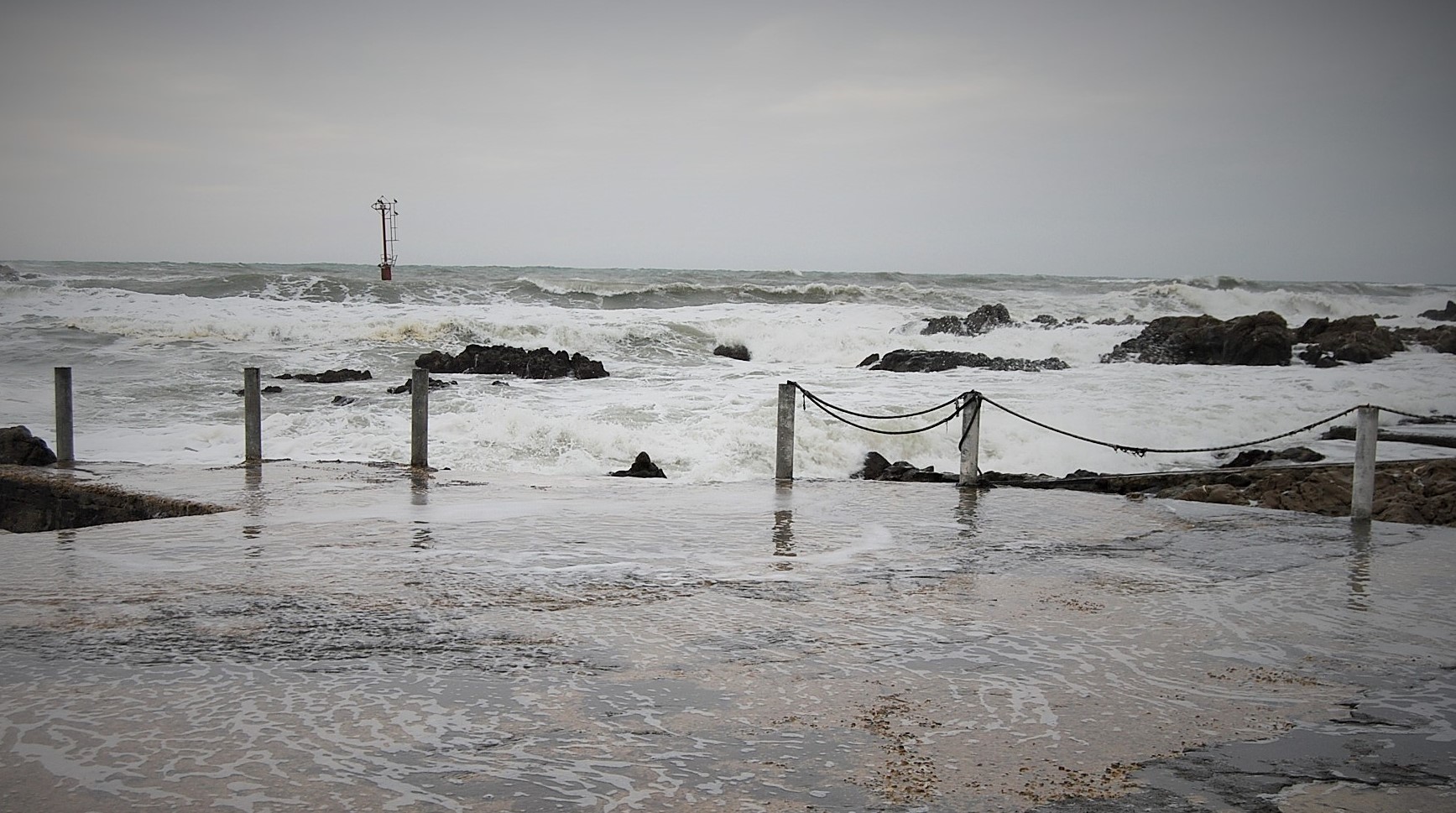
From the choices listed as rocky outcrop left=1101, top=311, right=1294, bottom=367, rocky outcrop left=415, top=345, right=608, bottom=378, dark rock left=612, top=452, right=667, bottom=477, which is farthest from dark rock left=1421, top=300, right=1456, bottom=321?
dark rock left=612, top=452, right=667, bottom=477

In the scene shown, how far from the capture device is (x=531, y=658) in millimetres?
4945

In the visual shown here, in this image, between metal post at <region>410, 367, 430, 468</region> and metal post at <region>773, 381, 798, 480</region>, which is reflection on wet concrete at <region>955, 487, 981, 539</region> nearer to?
metal post at <region>773, 381, 798, 480</region>

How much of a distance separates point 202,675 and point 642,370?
71.4 ft

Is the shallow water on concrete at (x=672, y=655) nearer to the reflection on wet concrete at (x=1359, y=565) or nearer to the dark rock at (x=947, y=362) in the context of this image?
the reflection on wet concrete at (x=1359, y=565)

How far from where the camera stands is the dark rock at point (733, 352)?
3155 centimetres

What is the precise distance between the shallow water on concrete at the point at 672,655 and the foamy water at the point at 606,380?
6226mm

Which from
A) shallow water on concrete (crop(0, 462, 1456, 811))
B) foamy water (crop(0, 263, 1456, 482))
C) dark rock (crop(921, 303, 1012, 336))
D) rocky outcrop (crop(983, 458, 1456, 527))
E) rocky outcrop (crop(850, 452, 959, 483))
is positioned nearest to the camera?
shallow water on concrete (crop(0, 462, 1456, 811))

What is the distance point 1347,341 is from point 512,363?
2241cm

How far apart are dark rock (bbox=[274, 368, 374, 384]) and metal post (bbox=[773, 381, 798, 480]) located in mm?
13942

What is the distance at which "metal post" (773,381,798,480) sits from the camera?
11.1 meters

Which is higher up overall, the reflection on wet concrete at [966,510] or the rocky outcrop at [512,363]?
the rocky outcrop at [512,363]

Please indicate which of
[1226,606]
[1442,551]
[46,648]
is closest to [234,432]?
[46,648]

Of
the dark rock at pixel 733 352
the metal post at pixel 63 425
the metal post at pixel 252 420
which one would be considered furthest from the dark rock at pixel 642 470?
the dark rock at pixel 733 352

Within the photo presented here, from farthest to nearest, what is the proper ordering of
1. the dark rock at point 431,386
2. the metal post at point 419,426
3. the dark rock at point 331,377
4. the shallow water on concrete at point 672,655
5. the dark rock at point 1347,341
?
1. the dark rock at point 1347,341
2. the dark rock at point 331,377
3. the dark rock at point 431,386
4. the metal post at point 419,426
5. the shallow water on concrete at point 672,655
